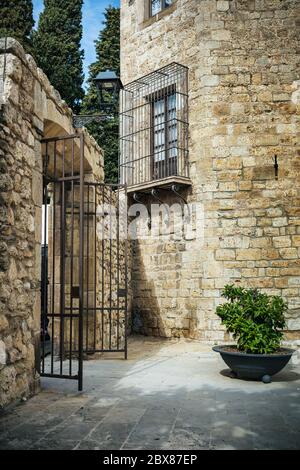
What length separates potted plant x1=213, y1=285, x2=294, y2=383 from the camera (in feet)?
15.5

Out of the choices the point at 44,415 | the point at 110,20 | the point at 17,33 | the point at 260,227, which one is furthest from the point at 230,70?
the point at 110,20

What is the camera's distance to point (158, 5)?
9.61 m

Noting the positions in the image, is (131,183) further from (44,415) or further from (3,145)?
(44,415)

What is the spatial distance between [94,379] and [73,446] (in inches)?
87.1

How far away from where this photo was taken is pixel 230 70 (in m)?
8.16

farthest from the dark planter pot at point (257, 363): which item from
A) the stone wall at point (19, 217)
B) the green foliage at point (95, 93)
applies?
the green foliage at point (95, 93)

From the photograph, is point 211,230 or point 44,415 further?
point 211,230

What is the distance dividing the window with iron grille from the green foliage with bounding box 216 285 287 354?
A: 7.02 metres

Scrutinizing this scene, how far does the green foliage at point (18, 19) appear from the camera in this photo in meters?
13.7

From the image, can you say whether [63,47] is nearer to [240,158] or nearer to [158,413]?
[240,158]

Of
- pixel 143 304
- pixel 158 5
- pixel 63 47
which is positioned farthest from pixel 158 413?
pixel 63 47

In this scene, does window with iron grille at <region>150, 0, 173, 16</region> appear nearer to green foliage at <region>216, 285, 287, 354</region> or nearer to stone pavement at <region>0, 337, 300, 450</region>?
green foliage at <region>216, 285, 287, 354</region>

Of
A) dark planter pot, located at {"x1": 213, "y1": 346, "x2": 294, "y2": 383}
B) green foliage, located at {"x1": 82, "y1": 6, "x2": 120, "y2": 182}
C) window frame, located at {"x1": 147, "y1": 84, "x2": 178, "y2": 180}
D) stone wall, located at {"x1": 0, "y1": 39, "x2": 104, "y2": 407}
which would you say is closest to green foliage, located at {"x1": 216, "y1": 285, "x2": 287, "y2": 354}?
dark planter pot, located at {"x1": 213, "y1": 346, "x2": 294, "y2": 383}
